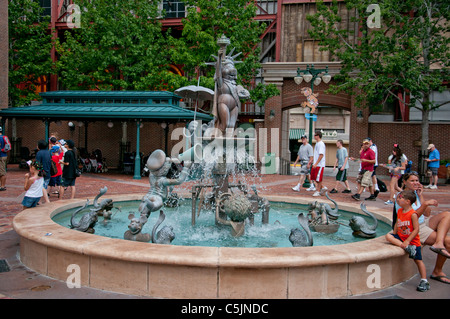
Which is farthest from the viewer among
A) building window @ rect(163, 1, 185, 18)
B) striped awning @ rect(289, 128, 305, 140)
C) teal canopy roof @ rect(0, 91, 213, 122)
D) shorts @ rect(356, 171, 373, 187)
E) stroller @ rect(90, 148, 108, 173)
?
striped awning @ rect(289, 128, 305, 140)

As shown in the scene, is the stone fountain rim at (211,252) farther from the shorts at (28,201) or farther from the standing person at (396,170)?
the standing person at (396,170)

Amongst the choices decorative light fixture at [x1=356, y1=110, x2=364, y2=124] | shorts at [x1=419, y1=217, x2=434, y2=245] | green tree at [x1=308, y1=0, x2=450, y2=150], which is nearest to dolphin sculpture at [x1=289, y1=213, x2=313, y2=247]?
shorts at [x1=419, y1=217, x2=434, y2=245]

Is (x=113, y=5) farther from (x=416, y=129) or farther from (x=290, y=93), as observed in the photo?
(x=416, y=129)

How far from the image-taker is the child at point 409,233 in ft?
14.9

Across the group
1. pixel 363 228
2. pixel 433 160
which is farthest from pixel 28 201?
pixel 433 160

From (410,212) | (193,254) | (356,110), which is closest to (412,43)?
(356,110)

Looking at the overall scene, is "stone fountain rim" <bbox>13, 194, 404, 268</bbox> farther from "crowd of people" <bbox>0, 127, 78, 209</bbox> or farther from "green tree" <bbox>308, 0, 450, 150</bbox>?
"green tree" <bbox>308, 0, 450, 150</bbox>

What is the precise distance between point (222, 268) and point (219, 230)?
9.11 ft

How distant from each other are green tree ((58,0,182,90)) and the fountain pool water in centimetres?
1605

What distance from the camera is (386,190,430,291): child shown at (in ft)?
14.9

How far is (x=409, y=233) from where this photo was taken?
4730 mm

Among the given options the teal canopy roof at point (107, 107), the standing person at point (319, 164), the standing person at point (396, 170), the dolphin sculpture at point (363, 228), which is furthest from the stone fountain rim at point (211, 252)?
the teal canopy roof at point (107, 107)

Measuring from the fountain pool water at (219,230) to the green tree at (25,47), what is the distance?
70.2 ft

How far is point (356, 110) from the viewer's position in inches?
950
